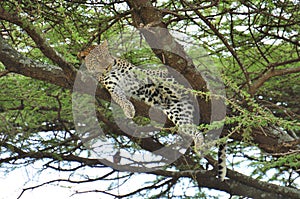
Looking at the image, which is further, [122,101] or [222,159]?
[222,159]

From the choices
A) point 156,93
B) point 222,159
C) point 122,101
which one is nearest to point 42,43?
point 122,101

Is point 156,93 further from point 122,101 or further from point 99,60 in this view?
point 99,60

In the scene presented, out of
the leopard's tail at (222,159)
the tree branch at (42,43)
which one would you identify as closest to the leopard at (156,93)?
the leopard's tail at (222,159)

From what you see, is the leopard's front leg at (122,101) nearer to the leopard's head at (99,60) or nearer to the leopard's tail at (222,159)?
the leopard's head at (99,60)

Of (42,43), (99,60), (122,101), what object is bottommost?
(122,101)

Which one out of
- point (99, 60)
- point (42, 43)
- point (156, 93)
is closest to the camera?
point (42, 43)

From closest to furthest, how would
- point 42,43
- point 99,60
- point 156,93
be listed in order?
point 42,43 → point 156,93 → point 99,60

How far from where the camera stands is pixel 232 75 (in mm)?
5559

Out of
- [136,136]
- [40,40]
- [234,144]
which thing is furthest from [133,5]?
[234,144]

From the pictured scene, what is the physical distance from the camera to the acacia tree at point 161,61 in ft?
13.4

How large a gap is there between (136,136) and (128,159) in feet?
0.82

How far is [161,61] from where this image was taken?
13.9 feet

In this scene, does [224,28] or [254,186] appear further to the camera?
[254,186]

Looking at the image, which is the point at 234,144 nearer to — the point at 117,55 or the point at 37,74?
the point at 117,55
